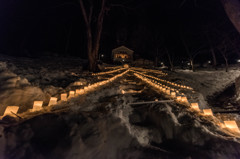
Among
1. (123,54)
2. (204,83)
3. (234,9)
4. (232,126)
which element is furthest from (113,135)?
(123,54)

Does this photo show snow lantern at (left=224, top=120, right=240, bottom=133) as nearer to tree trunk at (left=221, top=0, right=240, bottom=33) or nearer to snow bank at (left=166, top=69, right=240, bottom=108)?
snow bank at (left=166, top=69, right=240, bottom=108)

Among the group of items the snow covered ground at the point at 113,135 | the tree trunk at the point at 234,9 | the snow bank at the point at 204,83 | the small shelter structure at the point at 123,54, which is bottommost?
the snow covered ground at the point at 113,135

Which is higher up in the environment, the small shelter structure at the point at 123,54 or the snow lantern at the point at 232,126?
the small shelter structure at the point at 123,54

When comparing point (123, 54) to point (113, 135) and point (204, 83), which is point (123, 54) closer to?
point (204, 83)

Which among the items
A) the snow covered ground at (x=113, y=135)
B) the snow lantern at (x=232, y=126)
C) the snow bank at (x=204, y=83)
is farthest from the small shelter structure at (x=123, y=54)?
the snow lantern at (x=232, y=126)

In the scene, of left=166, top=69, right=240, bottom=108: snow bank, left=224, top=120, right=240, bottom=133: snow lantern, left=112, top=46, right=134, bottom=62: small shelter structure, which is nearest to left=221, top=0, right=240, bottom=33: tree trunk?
left=166, top=69, right=240, bottom=108: snow bank

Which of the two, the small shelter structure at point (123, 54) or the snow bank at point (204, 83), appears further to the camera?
the small shelter structure at point (123, 54)

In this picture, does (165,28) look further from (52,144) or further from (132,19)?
(52,144)

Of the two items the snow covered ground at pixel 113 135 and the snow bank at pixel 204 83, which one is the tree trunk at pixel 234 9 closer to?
the snow bank at pixel 204 83

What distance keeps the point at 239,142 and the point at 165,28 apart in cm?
2480

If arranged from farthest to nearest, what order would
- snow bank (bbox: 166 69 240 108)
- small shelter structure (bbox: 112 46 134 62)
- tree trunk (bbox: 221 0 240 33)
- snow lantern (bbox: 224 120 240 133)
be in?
small shelter structure (bbox: 112 46 134 62), snow bank (bbox: 166 69 240 108), tree trunk (bbox: 221 0 240 33), snow lantern (bbox: 224 120 240 133)

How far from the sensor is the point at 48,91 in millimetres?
2900

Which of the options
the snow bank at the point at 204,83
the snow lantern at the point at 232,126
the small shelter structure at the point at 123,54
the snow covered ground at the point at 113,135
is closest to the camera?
the snow covered ground at the point at 113,135

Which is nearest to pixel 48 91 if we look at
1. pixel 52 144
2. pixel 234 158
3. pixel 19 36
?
pixel 52 144
